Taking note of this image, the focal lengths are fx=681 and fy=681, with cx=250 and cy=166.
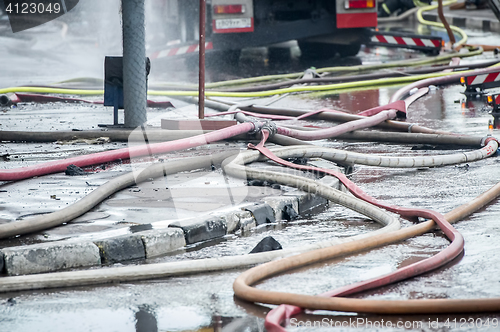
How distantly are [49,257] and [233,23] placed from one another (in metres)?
9.44

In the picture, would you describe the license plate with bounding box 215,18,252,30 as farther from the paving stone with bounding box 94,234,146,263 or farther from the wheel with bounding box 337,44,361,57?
the paving stone with bounding box 94,234,146,263

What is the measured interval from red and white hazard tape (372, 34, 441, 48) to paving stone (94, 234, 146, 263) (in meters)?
10.3

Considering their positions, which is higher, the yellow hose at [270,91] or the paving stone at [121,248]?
the yellow hose at [270,91]

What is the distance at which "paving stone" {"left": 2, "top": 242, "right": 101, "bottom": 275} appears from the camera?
11.1 feet

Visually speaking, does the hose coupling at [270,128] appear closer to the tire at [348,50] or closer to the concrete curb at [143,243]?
the concrete curb at [143,243]

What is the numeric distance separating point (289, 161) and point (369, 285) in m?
2.61

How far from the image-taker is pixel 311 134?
608 centimetres

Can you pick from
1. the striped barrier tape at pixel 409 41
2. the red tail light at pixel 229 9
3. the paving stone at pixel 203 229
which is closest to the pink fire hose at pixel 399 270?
the paving stone at pixel 203 229

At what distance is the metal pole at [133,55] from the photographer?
255 inches

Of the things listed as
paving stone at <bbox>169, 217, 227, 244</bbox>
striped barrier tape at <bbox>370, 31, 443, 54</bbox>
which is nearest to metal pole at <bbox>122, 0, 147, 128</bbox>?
paving stone at <bbox>169, 217, 227, 244</bbox>

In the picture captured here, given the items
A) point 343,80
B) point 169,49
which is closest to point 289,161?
point 343,80

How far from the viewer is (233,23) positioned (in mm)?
12344

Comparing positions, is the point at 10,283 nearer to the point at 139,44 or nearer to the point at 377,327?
the point at 377,327

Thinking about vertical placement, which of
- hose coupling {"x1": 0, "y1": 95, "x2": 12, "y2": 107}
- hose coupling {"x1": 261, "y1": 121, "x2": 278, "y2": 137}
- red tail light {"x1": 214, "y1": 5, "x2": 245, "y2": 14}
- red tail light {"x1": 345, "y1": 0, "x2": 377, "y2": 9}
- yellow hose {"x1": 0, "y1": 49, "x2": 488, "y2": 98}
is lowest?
hose coupling {"x1": 261, "y1": 121, "x2": 278, "y2": 137}
